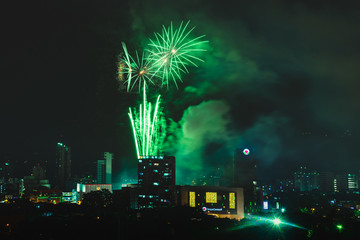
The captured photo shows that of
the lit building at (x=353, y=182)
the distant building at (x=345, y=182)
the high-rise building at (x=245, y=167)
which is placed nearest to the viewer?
the high-rise building at (x=245, y=167)

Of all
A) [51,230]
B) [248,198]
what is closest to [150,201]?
[248,198]

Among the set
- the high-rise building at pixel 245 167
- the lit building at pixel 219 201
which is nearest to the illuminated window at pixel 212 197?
the lit building at pixel 219 201

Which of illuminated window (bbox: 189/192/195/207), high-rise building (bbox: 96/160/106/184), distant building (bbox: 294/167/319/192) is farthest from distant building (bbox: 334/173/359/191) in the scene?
high-rise building (bbox: 96/160/106/184)

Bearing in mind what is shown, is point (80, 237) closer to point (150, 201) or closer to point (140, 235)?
point (140, 235)

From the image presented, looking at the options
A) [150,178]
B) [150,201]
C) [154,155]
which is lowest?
[150,201]

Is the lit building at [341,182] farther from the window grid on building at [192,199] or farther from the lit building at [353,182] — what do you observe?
the window grid on building at [192,199]

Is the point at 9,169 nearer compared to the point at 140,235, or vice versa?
the point at 140,235

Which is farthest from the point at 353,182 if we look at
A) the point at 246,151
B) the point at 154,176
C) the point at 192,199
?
the point at 154,176
